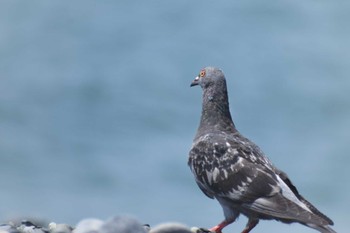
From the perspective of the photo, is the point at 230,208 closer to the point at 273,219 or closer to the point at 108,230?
the point at 273,219

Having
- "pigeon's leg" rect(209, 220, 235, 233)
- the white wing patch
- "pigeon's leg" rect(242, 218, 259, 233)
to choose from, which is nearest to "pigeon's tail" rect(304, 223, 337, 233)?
the white wing patch

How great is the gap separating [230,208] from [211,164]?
1047 mm

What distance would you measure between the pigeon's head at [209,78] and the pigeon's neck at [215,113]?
15 cm

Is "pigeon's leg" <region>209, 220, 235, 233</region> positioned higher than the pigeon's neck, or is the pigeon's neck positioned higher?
the pigeon's neck

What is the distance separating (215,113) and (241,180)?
2659 mm

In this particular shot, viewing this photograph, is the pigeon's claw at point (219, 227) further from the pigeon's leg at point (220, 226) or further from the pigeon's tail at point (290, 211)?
the pigeon's tail at point (290, 211)

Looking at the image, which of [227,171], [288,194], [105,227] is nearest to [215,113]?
[227,171]

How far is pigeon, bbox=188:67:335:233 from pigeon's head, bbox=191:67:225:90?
78 cm

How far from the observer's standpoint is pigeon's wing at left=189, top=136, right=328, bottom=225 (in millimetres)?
16312

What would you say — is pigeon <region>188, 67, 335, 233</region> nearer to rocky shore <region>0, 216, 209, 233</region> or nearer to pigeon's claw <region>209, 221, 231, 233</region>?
pigeon's claw <region>209, 221, 231, 233</region>

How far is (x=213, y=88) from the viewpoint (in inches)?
781

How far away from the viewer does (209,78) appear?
1997 cm

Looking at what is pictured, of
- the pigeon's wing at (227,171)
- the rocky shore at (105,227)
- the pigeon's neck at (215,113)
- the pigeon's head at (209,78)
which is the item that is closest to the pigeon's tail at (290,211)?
the pigeon's wing at (227,171)

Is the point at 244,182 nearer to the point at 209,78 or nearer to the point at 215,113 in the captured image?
the point at 215,113
